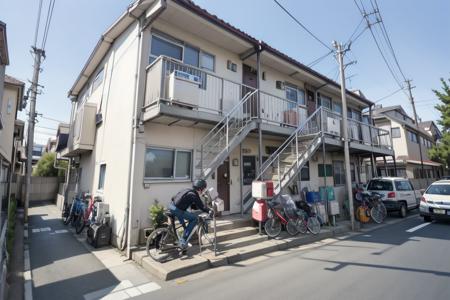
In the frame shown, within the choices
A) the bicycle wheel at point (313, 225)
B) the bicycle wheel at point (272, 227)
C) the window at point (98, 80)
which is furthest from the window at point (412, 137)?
the window at point (98, 80)

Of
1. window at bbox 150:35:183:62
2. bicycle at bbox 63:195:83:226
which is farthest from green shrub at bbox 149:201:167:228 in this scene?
window at bbox 150:35:183:62

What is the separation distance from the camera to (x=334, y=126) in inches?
379

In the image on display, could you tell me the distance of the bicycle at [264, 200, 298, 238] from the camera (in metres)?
6.51

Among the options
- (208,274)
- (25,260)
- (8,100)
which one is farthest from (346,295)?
(8,100)

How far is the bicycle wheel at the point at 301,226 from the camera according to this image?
702 centimetres

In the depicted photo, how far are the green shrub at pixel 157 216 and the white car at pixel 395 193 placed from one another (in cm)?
1074

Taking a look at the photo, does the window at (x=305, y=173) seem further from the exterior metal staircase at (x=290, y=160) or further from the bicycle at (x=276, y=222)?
the bicycle at (x=276, y=222)

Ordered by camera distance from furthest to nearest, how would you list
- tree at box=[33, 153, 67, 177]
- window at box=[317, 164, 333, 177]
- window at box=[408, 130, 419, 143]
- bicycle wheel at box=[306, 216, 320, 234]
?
1. window at box=[408, 130, 419, 143]
2. tree at box=[33, 153, 67, 177]
3. window at box=[317, 164, 333, 177]
4. bicycle wheel at box=[306, 216, 320, 234]

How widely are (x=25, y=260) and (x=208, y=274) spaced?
431 centimetres

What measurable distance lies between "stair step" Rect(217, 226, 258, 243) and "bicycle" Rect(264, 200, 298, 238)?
0.45 metres

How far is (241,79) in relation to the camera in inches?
350

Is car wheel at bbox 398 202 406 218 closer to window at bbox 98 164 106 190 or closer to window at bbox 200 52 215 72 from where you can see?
window at bbox 200 52 215 72

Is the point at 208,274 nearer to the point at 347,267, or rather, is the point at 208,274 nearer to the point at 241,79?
the point at 347,267

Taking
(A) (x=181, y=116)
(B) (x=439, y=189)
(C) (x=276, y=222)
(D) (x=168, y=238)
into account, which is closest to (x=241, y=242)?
(C) (x=276, y=222)
